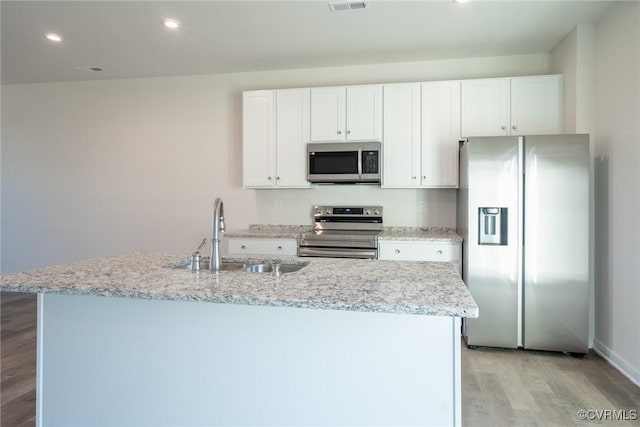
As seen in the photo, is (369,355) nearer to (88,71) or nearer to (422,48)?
(422,48)

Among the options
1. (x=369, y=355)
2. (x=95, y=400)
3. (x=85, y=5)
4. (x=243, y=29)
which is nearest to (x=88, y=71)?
(x=85, y=5)

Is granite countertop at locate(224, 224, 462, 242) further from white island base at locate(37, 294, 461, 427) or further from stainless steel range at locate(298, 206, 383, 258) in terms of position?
white island base at locate(37, 294, 461, 427)

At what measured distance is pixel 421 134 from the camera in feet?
12.1

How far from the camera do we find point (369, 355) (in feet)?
4.83

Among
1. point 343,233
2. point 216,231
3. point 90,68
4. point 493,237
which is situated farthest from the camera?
point 90,68

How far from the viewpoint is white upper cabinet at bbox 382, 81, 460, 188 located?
363 cm

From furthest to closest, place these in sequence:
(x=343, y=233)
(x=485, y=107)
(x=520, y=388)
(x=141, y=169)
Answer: (x=141, y=169)
(x=343, y=233)
(x=485, y=107)
(x=520, y=388)

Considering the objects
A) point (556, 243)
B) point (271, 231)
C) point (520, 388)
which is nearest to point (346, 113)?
point (271, 231)

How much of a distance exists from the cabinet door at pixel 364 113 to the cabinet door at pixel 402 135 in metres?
0.08

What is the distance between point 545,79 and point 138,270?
359cm

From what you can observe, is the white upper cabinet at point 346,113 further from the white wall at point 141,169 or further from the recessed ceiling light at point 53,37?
the recessed ceiling light at point 53,37

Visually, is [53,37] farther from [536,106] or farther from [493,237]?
[536,106]

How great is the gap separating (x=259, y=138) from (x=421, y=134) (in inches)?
63.7

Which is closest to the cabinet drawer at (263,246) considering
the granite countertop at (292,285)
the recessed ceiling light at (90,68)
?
the granite countertop at (292,285)
